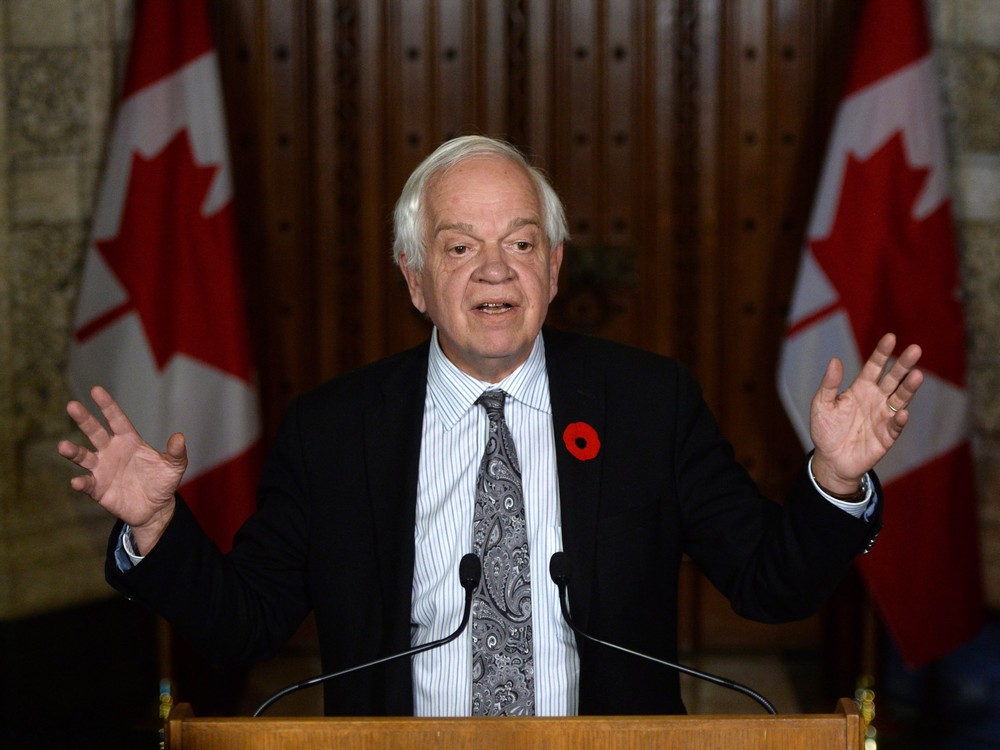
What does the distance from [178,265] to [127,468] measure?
7.01ft

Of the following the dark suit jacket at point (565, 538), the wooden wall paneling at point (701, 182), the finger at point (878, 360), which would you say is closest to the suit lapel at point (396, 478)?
the dark suit jacket at point (565, 538)

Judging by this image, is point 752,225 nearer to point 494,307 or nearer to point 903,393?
point 494,307

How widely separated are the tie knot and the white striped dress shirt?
0.01 meters

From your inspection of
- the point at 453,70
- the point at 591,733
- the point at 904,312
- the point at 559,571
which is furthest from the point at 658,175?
the point at 591,733

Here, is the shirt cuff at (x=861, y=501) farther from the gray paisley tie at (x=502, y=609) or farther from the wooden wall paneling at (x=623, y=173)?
the wooden wall paneling at (x=623, y=173)

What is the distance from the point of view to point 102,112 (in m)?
4.26

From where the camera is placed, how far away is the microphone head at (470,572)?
6.03ft

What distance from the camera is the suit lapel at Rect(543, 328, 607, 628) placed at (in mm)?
2141

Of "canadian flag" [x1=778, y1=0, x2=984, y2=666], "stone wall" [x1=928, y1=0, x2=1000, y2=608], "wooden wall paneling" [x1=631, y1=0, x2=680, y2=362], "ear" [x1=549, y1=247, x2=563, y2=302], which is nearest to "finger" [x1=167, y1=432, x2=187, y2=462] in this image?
"ear" [x1=549, y1=247, x2=563, y2=302]

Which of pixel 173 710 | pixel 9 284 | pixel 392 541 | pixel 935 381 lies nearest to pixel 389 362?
pixel 392 541

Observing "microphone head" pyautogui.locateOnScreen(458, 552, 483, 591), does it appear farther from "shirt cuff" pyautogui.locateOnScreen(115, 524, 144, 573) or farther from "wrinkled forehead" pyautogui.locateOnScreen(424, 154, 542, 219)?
"wrinkled forehead" pyautogui.locateOnScreen(424, 154, 542, 219)

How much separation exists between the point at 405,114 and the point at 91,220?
3.70 ft

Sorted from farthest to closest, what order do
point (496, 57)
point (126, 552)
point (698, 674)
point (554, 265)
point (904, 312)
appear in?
1. point (496, 57)
2. point (904, 312)
3. point (554, 265)
4. point (126, 552)
5. point (698, 674)

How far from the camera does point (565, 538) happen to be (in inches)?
84.4
